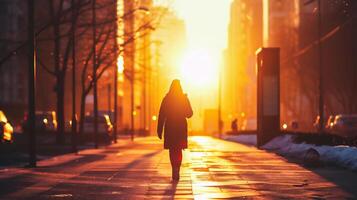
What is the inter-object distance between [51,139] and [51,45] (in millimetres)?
43751

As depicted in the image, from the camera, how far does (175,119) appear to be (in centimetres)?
2058

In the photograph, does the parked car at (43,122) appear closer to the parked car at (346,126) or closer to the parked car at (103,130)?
the parked car at (103,130)

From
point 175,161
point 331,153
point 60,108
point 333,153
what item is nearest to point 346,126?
point 60,108

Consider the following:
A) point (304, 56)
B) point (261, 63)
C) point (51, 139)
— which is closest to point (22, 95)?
point (304, 56)

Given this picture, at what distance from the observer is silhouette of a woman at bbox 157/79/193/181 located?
20219 millimetres

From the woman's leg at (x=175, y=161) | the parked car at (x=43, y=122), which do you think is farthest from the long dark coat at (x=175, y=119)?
the parked car at (x=43, y=122)

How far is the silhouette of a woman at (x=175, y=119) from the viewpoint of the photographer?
20219 millimetres

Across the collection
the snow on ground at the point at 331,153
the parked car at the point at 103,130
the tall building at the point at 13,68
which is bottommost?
the snow on ground at the point at 331,153

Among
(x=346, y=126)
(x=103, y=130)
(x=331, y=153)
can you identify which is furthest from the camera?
(x=103, y=130)

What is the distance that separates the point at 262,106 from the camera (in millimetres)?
45312

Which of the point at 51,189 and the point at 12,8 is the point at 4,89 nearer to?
the point at 12,8

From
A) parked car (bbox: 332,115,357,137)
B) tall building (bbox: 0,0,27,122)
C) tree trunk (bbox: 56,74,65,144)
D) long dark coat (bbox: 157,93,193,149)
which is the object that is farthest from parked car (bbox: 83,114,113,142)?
long dark coat (bbox: 157,93,193,149)

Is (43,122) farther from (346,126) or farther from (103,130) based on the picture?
(346,126)

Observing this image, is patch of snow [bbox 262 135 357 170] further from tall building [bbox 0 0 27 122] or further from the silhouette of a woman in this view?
tall building [bbox 0 0 27 122]
